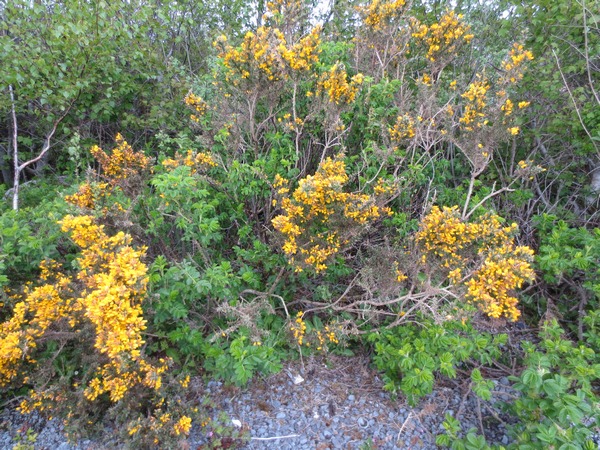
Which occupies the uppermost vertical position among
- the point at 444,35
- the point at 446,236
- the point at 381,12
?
the point at 381,12

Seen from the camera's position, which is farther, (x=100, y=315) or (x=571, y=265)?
(x=571, y=265)

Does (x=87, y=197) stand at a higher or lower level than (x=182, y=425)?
higher

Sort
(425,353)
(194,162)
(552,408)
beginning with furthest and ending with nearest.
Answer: (194,162)
(425,353)
(552,408)

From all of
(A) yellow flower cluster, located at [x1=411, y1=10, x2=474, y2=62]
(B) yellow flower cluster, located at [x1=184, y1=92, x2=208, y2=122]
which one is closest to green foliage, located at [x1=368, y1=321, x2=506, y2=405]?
(B) yellow flower cluster, located at [x1=184, y1=92, x2=208, y2=122]

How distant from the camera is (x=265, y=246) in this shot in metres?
2.77

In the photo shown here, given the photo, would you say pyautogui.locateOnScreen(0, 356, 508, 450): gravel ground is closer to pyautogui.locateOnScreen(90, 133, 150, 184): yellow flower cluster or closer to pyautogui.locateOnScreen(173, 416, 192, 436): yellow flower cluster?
pyautogui.locateOnScreen(173, 416, 192, 436): yellow flower cluster

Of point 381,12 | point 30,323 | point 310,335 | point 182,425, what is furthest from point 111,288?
point 381,12

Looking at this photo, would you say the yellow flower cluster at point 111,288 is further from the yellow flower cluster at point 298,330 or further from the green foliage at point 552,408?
the green foliage at point 552,408

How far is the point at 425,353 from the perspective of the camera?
2309 mm

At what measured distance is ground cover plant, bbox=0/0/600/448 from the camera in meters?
2.03

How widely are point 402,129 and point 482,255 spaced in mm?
1159

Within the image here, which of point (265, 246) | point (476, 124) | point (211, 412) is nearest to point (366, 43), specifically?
point (476, 124)

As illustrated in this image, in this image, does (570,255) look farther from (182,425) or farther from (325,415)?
(182,425)

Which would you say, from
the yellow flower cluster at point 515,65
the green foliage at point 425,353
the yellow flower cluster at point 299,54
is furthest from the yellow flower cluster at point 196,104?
the yellow flower cluster at point 515,65
